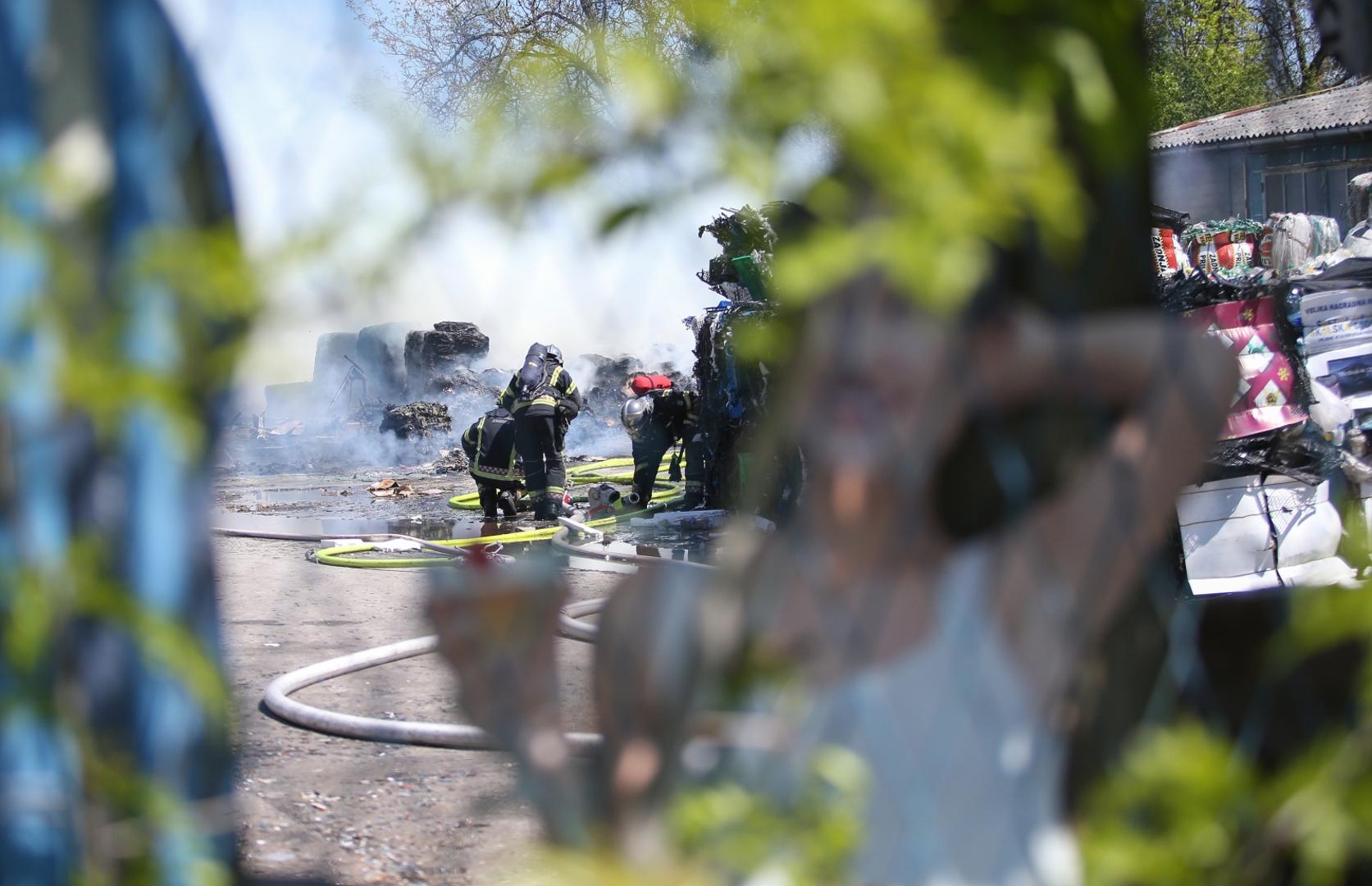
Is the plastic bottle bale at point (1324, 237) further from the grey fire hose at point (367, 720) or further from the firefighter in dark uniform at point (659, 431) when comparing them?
the grey fire hose at point (367, 720)

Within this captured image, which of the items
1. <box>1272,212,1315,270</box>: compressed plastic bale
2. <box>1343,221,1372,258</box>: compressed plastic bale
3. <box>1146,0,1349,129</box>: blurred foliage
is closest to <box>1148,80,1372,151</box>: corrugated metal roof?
<box>1146,0,1349,129</box>: blurred foliage

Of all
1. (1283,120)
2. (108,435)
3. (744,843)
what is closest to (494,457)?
(108,435)

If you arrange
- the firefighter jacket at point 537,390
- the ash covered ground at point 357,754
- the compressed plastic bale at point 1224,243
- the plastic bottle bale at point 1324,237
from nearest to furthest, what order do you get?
the ash covered ground at point 357,754, the plastic bottle bale at point 1324,237, the compressed plastic bale at point 1224,243, the firefighter jacket at point 537,390

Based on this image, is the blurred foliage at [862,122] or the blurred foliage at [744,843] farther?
the blurred foliage at [744,843]

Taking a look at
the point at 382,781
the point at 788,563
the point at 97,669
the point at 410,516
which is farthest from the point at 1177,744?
the point at 410,516

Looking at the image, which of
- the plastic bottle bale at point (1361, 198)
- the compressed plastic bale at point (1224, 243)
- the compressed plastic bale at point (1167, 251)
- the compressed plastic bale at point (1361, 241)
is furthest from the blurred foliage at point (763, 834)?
the plastic bottle bale at point (1361, 198)

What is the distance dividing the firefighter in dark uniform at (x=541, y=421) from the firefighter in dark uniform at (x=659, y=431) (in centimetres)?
67

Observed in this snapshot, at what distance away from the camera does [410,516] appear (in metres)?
12.2

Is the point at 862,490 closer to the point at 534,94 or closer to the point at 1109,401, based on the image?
the point at 1109,401

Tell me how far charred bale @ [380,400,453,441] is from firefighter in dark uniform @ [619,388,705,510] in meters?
10.8

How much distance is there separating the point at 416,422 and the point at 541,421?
11.1 metres

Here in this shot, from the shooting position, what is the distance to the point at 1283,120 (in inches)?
706

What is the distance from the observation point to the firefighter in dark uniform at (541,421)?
1080 centimetres

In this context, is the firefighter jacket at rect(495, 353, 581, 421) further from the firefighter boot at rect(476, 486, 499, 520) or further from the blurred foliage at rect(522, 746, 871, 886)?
the blurred foliage at rect(522, 746, 871, 886)
